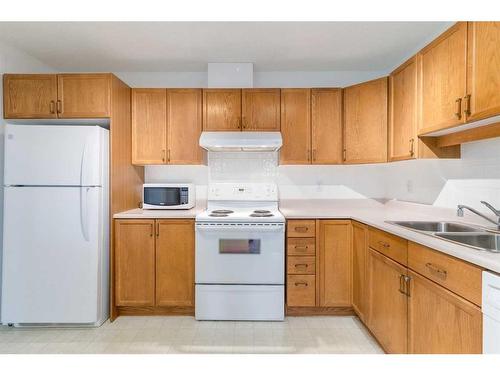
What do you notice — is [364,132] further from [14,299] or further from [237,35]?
[14,299]

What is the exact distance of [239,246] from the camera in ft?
8.21

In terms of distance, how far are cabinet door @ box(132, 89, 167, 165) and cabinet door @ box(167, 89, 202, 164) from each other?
0.08 m

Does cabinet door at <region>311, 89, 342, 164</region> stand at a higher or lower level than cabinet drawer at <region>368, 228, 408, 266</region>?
higher

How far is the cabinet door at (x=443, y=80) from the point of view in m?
1.64

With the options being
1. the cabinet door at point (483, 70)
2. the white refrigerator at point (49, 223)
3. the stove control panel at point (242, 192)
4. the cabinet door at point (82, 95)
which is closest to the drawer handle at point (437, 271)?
the cabinet door at point (483, 70)

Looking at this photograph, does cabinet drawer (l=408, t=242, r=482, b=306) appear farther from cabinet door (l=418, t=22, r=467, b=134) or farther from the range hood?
the range hood

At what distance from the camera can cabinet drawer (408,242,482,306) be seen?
1.11 m

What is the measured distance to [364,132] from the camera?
275 cm

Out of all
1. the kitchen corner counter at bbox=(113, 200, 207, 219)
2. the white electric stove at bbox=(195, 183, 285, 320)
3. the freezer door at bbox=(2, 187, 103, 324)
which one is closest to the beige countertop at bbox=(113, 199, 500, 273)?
the kitchen corner counter at bbox=(113, 200, 207, 219)

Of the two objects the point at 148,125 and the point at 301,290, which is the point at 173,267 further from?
the point at 148,125

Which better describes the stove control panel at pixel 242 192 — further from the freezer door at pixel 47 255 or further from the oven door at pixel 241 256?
the freezer door at pixel 47 255

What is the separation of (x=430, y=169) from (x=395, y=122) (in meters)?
0.49

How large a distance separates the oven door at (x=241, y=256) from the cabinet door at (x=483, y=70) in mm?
1542

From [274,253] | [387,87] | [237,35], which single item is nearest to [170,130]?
[237,35]
